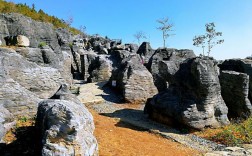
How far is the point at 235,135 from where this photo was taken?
12.6 meters

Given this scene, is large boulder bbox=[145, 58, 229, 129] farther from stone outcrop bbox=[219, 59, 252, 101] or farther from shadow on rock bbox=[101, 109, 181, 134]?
stone outcrop bbox=[219, 59, 252, 101]

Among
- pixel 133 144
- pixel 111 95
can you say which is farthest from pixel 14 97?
pixel 111 95

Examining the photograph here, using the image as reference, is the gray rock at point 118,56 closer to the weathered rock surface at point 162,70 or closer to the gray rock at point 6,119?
the weathered rock surface at point 162,70

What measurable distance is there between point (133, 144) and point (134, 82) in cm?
893

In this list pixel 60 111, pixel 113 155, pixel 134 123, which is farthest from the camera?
pixel 134 123

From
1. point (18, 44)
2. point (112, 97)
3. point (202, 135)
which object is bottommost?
point (202, 135)

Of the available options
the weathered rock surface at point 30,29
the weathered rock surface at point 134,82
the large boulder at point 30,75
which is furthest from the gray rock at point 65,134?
the weathered rock surface at point 30,29

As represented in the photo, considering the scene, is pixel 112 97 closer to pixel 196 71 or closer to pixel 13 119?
pixel 196 71

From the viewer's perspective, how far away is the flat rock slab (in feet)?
58.8

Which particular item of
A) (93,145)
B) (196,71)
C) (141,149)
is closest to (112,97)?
(196,71)

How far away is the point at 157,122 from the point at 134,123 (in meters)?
1.52

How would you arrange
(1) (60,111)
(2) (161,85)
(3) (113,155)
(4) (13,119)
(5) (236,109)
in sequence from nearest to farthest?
(1) (60,111)
(3) (113,155)
(4) (13,119)
(5) (236,109)
(2) (161,85)

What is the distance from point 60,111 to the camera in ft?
20.2

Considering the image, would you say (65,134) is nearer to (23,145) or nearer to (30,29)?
(23,145)
